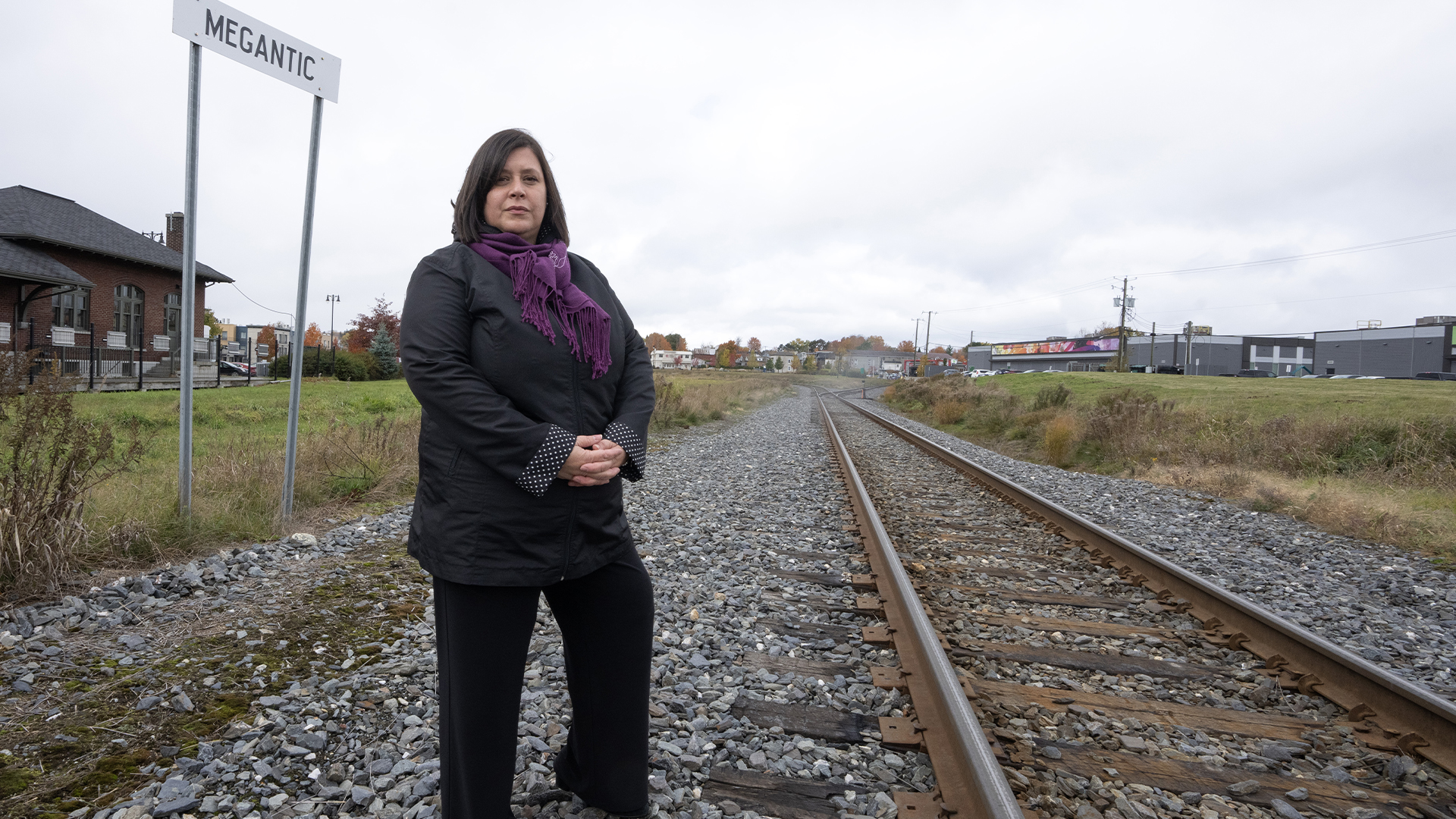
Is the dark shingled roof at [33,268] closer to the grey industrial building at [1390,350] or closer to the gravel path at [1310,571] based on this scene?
the gravel path at [1310,571]

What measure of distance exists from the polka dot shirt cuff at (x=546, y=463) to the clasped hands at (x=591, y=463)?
0.7 inches

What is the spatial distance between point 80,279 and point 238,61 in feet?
72.2

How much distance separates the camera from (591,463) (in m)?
1.71

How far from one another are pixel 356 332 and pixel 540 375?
69.0 metres

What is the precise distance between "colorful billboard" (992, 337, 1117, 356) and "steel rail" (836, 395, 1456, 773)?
10533 centimetres

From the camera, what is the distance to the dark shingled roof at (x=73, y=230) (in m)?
20.8

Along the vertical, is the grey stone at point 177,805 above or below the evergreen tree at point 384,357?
below

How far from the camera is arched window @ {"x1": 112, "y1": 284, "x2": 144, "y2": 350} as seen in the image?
24.0 meters

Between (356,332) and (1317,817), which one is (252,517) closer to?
(1317,817)

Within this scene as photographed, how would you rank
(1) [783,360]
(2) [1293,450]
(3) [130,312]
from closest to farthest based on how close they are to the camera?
(2) [1293,450] → (3) [130,312] → (1) [783,360]

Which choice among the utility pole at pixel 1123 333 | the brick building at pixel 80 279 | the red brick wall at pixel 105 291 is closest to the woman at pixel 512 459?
the brick building at pixel 80 279

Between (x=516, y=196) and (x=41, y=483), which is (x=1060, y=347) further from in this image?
(x=516, y=196)

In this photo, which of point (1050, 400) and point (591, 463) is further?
point (1050, 400)

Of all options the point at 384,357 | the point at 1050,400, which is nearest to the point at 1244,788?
the point at 1050,400
